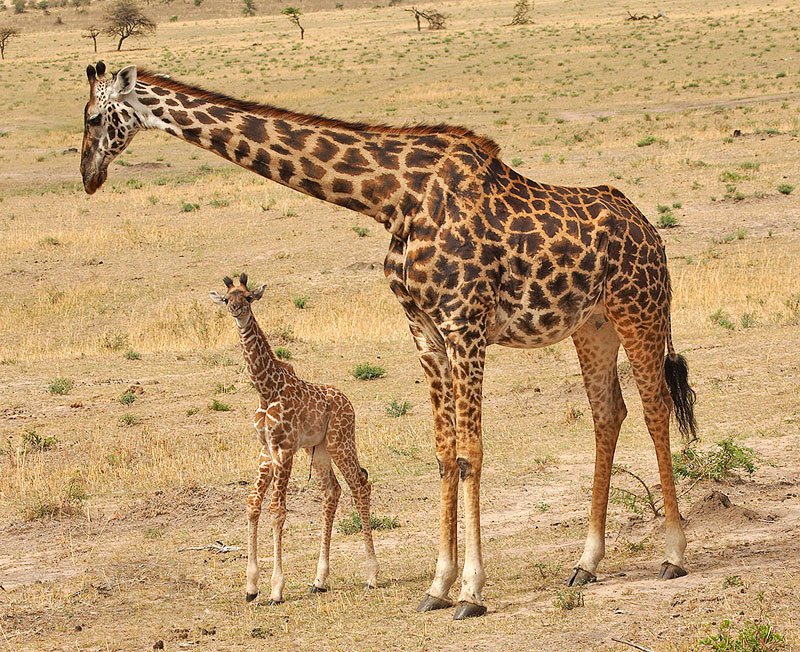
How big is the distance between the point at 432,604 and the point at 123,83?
14.1ft

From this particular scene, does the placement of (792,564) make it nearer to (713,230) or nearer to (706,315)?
(706,315)

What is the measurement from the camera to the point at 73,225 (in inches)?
1247

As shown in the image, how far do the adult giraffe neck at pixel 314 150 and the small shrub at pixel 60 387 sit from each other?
28.1ft

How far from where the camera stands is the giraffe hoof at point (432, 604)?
882 centimetres

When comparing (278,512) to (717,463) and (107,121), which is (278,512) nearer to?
(107,121)

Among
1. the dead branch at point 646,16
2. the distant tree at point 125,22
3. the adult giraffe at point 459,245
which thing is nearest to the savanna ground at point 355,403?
the adult giraffe at point 459,245

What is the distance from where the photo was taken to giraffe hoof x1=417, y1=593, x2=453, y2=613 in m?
8.82

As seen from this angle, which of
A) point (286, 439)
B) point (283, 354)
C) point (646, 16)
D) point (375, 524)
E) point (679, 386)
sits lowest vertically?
point (375, 524)

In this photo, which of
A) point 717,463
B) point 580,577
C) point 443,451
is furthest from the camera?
point 717,463

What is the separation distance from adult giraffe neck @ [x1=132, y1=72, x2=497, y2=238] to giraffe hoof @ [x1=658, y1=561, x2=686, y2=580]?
3.04m

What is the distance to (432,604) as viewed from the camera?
28.9 ft

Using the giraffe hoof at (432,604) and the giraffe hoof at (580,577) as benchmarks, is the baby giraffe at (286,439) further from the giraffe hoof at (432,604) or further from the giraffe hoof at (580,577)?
the giraffe hoof at (580,577)

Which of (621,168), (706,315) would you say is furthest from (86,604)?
(621,168)

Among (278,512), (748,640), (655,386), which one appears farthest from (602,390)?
(748,640)
